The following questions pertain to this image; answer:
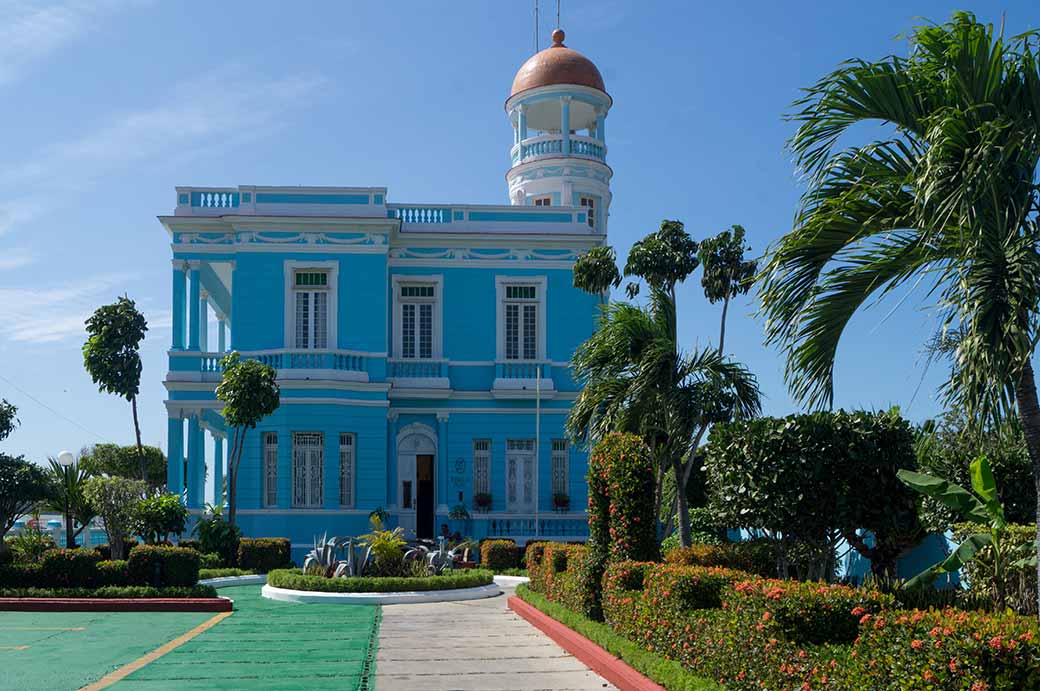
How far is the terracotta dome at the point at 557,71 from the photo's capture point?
3516cm

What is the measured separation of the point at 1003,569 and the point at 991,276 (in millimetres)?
5604

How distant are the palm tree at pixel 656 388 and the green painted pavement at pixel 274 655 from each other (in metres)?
5.21

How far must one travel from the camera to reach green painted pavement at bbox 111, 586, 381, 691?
11.2 meters

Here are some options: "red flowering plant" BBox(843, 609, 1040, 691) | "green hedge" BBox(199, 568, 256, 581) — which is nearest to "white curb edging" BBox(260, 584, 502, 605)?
"green hedge" BBox(199, 568, 256, 581)

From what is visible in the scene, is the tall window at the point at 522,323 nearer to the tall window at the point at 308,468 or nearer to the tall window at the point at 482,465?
the tall window at the point at 482,465

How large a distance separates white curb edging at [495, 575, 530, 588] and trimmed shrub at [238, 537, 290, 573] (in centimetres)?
522

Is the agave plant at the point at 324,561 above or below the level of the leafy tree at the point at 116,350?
below

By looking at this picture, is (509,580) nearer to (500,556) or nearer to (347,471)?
(500,556)

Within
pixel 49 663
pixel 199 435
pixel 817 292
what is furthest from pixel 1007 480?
pixel 199 435

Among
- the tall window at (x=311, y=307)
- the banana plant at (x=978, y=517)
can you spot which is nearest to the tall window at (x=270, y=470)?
the tall window at (x=311, y=307)

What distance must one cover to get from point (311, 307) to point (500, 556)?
888 cm

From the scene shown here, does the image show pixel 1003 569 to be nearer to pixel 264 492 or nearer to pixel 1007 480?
pixel 1007 480

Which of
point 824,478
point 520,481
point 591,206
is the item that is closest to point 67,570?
point 824,478

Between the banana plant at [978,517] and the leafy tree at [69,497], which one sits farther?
the leafy tree at [69,497]
